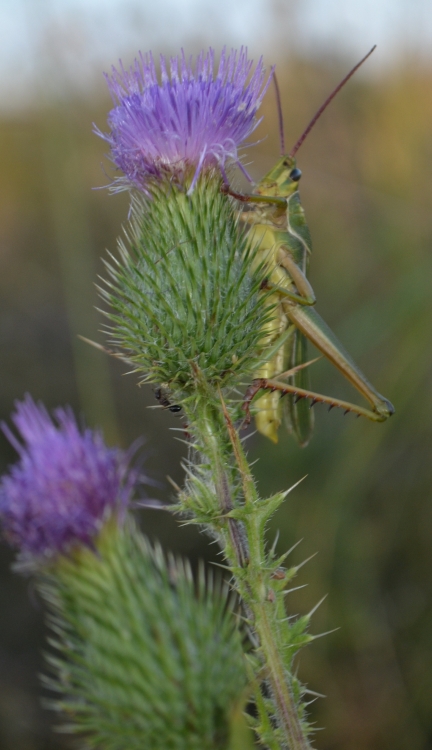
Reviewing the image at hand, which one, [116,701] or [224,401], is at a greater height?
[224,401]

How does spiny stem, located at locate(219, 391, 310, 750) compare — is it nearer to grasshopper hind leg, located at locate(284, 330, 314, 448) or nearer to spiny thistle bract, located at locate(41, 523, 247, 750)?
spiny thistle bract, located at locate(41, 523, 247, 750)

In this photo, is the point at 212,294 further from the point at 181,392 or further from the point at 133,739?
the point at 133,739

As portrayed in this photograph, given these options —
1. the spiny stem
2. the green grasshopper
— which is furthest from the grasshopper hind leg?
the spiny stem

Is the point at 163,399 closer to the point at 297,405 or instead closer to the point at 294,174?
the point at 297,405

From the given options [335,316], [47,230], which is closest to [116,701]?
[335,316]

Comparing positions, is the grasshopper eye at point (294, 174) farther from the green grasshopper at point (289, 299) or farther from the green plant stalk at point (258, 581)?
the green plant stalk at point (258, 581)

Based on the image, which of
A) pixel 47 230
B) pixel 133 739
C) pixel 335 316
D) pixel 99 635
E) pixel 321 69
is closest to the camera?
pixel 133 739

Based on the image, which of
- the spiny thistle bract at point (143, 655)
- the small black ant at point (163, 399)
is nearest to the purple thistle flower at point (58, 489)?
the spiny thistle bract at point (143, 655)
